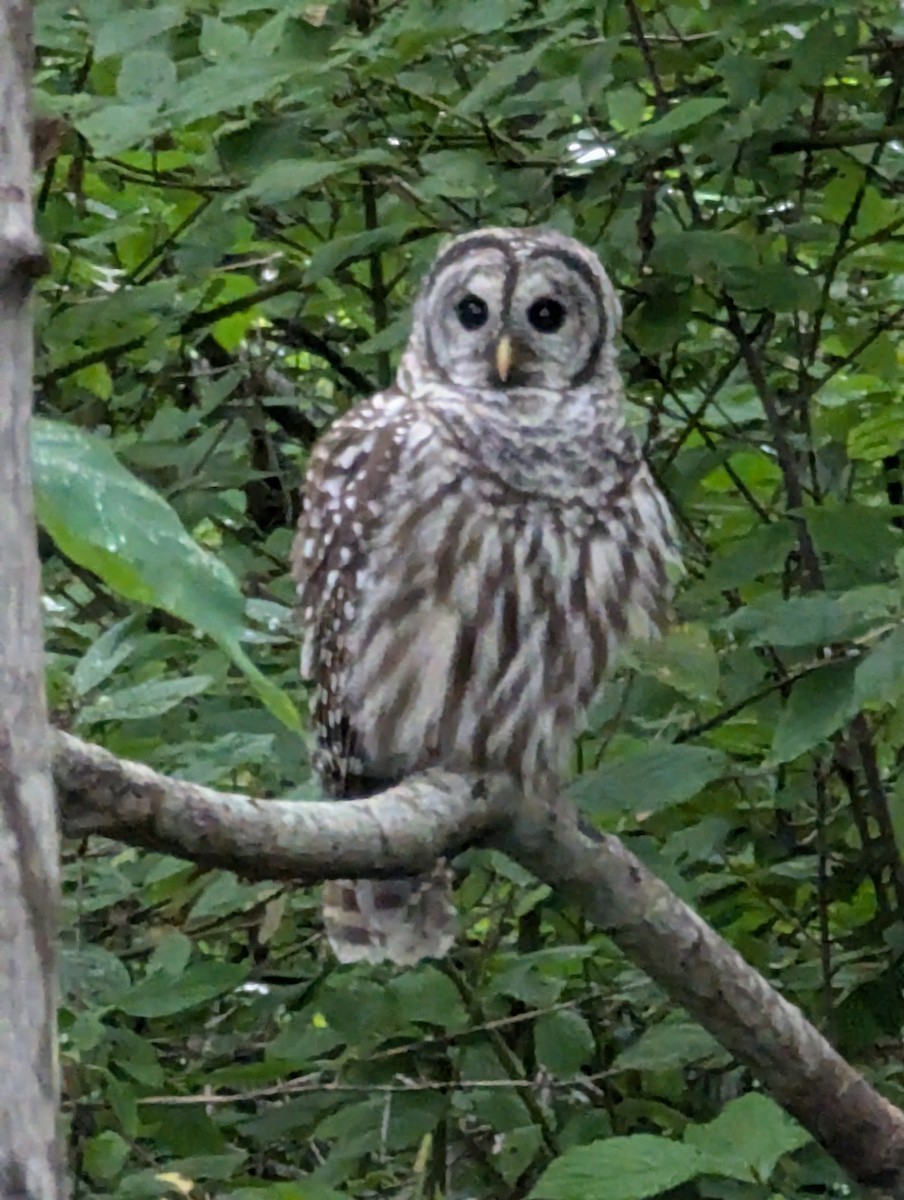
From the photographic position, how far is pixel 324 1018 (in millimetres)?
2775

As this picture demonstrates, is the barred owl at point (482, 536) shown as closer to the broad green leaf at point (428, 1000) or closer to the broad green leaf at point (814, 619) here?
the broad green leaf at point (428, 1000)

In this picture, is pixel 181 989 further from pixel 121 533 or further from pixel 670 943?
pixel 121 533

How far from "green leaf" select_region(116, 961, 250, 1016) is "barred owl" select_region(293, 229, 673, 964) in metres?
0.32

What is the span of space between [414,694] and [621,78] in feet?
3.29

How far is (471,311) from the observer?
2.85 metres

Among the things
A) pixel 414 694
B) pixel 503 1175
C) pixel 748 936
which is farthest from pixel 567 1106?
pixel 414 694

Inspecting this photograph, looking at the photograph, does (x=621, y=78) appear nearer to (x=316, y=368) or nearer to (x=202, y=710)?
(x=202, y=710)

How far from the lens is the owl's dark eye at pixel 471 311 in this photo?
2816 millimetres

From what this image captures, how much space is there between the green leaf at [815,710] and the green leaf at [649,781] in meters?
0.18

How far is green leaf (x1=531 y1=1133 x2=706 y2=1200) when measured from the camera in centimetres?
210

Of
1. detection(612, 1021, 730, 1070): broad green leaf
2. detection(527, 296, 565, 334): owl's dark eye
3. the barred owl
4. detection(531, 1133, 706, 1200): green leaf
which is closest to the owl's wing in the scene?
the barred owl

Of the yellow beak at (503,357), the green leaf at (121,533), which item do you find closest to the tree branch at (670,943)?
the yellow beak at (503,357)

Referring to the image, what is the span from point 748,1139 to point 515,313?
1328mm

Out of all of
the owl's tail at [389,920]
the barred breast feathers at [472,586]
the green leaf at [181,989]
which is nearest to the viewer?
the green leaf at [181,989]
